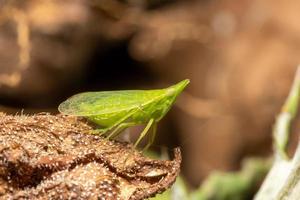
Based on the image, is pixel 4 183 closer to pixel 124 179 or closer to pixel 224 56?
pixel 124 179

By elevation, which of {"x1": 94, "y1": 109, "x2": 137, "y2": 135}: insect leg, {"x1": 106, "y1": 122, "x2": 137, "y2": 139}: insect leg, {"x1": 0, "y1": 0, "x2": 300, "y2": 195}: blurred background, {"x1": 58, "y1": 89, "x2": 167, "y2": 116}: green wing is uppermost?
{"x1": 58, "y1": 89, "x2": 167, "y2": 116}: green wing

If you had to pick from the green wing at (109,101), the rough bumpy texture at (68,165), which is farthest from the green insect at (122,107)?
the rough bumpy texture at (68,165)

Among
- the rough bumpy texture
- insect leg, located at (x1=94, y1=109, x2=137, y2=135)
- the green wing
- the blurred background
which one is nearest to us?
the rough bumpy texture

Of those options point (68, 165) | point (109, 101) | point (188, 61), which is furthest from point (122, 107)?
point (188, 61)

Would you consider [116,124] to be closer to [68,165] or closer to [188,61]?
[68,165]

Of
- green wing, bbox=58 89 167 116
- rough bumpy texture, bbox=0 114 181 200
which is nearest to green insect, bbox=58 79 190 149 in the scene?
green wing, bbox=58 89 167 116

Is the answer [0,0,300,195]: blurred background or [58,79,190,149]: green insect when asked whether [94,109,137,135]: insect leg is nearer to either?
[58,79,190,149]: green insect

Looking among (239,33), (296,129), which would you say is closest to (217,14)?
(239,33)
